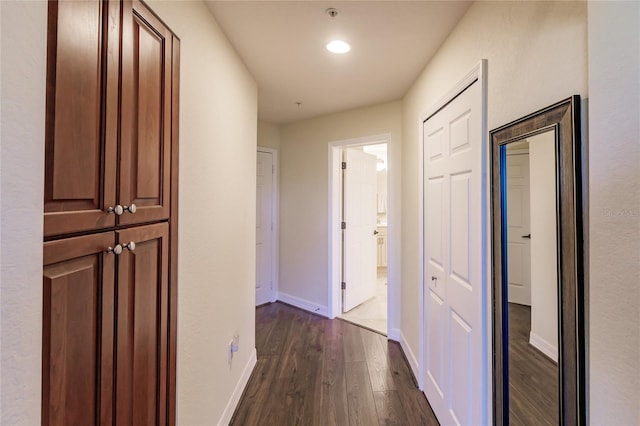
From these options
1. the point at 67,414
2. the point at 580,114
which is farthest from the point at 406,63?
the point at 67,414

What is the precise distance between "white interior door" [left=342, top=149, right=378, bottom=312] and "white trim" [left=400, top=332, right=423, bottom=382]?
1034 millimetres

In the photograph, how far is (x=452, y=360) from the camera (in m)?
1.78

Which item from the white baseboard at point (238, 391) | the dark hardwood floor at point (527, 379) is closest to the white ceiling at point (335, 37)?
the dark hardwood floor at point (527, 379)

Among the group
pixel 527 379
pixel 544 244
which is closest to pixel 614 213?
pixel 544 244

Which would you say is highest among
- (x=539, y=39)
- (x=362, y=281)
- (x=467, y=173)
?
(x=539, y=39)

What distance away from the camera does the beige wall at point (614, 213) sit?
0.69m

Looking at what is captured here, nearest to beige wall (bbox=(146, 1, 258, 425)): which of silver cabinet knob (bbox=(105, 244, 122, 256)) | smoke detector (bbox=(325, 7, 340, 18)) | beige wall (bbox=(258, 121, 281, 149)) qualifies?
silver cabinet knob (bbox=(105, 244, 122, 256))

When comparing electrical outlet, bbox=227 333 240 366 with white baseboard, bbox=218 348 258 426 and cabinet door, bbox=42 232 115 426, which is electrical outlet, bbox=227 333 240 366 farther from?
cabinet door, bbox=42 232 115 426

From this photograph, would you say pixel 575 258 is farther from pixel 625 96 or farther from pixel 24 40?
pixel 24 40

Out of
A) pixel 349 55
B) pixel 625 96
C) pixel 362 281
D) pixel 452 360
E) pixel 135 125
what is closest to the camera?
pixel 625 96

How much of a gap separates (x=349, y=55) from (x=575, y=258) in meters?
1.85

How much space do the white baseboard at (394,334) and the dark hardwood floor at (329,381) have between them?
0.21ft

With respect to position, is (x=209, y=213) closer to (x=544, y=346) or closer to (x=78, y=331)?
(x=78, y=331)

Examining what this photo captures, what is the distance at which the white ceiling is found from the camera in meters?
1.64
